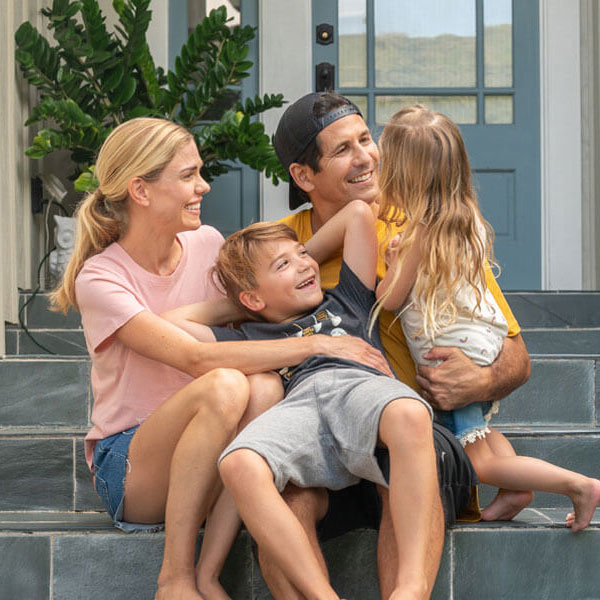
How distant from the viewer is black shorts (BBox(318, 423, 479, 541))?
187cm

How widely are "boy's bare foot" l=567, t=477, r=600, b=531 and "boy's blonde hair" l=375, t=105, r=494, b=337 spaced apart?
44cm

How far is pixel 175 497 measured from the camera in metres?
1.79

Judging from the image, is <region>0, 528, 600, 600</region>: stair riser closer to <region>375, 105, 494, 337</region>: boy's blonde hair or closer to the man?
the man

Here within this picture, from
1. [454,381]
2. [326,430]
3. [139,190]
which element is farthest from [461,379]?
[139,190]

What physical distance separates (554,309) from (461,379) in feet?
6.55

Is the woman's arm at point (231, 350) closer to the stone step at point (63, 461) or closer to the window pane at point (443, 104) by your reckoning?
the stone step at point (63, 461)

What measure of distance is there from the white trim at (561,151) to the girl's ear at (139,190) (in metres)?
2.78

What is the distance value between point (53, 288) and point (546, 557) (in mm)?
2665

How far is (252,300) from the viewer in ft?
6.96

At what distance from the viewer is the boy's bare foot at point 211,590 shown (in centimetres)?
177

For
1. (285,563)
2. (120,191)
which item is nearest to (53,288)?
(120,191)

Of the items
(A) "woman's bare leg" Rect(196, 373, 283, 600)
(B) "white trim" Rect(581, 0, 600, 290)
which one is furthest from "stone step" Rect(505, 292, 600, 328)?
(A) "woman's bare leg" Rect(196, 373, 283, 600)

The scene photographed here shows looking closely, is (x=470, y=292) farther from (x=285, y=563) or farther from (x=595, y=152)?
(x=595, y=152)

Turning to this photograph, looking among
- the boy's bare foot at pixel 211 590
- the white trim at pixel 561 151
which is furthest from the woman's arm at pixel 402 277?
the white trim at pixel 561 151
